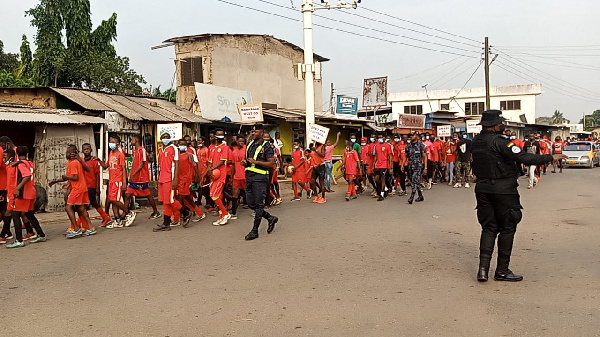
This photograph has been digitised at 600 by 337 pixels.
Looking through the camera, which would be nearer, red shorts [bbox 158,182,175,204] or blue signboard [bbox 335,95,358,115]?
red shorts [bbox 158,182,175,204]

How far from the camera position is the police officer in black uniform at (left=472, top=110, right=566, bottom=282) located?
563 cm

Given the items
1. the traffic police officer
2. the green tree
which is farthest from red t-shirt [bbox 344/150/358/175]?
the green tree

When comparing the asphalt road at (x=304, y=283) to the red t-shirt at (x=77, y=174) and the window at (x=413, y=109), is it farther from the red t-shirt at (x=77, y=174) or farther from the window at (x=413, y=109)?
the window at (x=413, y=109)

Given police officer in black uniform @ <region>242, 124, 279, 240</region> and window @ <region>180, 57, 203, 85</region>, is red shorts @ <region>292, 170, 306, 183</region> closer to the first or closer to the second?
police officer in black uniform @ <region>242, 124, 279, 240</region>

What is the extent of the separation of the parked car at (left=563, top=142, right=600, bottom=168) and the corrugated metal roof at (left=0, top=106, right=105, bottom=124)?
2429cm

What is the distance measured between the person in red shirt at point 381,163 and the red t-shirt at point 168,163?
238 inches

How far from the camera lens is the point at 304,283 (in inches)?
227

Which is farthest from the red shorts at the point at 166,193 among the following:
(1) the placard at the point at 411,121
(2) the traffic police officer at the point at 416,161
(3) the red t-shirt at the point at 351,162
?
(1) the placard at the point at 411,121

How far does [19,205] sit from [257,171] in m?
3.61

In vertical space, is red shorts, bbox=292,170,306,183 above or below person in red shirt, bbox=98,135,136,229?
below

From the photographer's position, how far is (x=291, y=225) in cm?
988

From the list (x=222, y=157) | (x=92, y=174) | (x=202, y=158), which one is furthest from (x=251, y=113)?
(x=92, y=174)

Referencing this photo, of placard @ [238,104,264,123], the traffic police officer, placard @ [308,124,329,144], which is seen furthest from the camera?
placard @ [238,104,264,123]

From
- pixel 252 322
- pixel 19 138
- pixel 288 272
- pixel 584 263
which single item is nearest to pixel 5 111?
pixel 19 138
